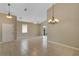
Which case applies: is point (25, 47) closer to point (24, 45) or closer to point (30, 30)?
point (24, 45)

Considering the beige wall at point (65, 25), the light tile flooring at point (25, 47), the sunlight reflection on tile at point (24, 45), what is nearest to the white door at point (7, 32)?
the light tile flooring at point (25, 47)

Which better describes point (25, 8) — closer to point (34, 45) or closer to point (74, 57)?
point (34, 45)

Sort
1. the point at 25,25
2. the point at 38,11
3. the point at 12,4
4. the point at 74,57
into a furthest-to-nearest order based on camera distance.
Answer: the point at 25,25 → the point at 38,11 → the point at 12,4 → the point at 74,57

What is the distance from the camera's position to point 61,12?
94.6 inches

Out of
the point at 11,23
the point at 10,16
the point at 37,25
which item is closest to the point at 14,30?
the point at 11,23

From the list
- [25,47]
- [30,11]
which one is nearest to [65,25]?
[30,11]

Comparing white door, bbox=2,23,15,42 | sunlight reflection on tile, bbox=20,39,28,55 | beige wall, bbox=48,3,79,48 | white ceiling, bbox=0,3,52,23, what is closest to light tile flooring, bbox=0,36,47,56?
sunlight reflection on tile, bbox=20,39,28,55

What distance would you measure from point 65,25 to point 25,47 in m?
1.01

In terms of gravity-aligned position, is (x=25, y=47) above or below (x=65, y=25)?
below

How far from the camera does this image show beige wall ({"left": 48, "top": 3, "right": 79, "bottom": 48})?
2291mm

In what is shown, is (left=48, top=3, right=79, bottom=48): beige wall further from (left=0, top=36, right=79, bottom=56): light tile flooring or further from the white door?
the white door

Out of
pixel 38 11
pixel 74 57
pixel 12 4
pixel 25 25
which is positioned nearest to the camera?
pixel 74 57

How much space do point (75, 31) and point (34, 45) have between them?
93 cm

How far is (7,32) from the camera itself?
2.46 meters
